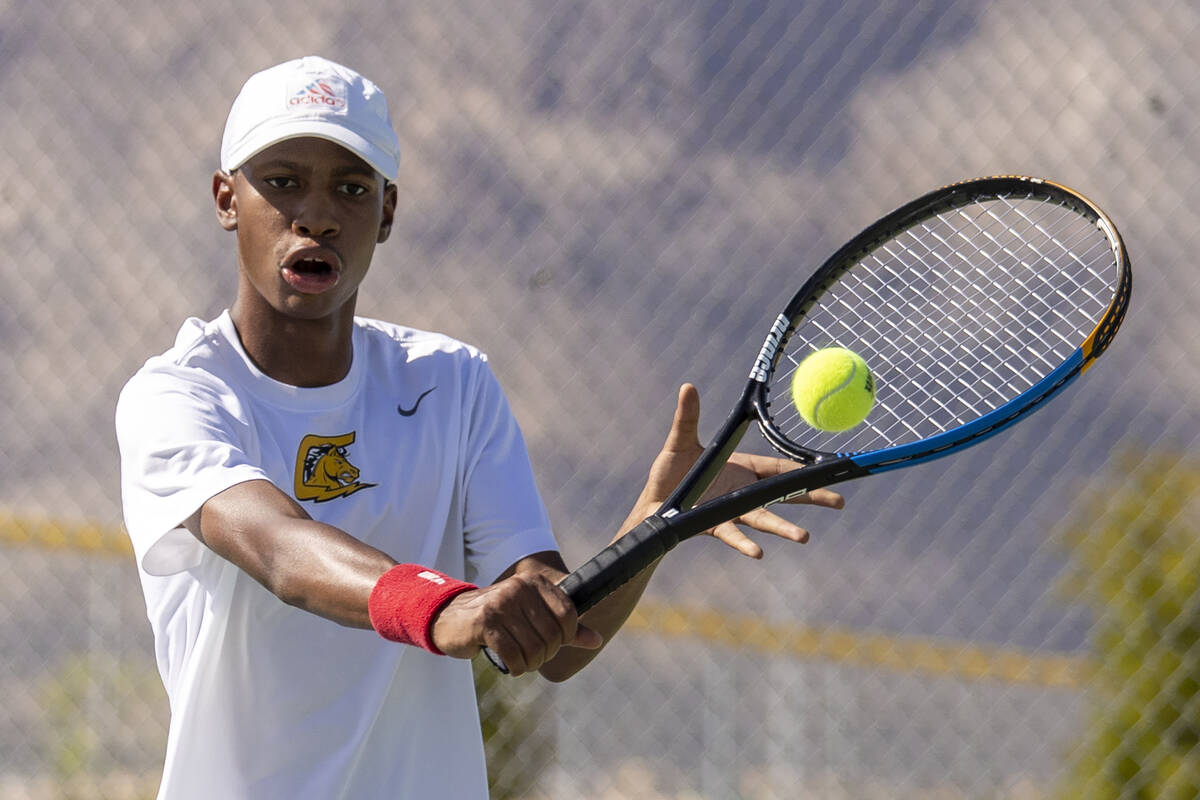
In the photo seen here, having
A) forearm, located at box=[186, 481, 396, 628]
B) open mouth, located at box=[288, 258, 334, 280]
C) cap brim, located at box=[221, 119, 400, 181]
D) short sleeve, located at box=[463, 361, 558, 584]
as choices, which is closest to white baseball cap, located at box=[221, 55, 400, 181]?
cap brim, located at box=[221, 119, 400, 181]

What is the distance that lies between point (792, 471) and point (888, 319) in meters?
0.92

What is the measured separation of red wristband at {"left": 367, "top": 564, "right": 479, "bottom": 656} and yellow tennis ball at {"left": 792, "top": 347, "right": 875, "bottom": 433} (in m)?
0.94

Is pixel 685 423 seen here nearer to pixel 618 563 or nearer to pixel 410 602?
pixel 618 563

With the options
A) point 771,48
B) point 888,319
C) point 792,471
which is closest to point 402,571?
point 792,471

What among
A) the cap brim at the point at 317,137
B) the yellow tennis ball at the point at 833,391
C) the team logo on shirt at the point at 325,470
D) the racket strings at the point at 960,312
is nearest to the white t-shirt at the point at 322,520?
the team logo on shirt at the point at 325,470

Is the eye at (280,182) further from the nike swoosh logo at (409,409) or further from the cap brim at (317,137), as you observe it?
the nike swoosh logo at (409,409)

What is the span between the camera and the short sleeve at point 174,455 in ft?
5.48

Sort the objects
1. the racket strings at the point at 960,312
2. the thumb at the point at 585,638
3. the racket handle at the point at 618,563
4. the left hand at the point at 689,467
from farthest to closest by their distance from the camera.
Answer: the racket strings at the point at 960,312
the left hand at the point at 689,467
the racket handle at the point at 618,563
the thumb at the point at 585,638

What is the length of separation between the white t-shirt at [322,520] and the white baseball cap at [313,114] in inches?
9.8

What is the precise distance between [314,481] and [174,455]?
198 millimetres

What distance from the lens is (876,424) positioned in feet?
8.25

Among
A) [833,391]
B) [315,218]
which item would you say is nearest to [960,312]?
[833,391]

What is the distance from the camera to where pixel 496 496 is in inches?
77.2

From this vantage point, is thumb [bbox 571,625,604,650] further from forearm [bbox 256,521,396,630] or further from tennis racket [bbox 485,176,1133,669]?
tennis racket [bbox 485,176,1133,669]
